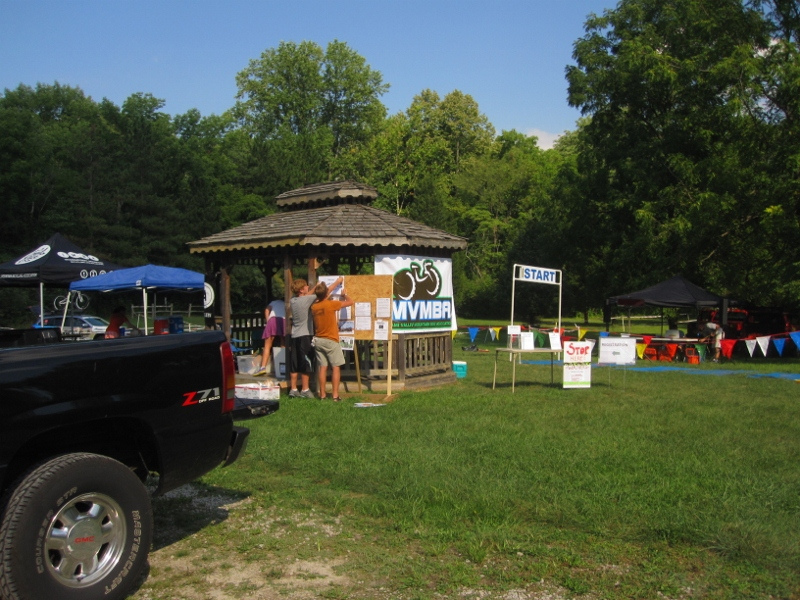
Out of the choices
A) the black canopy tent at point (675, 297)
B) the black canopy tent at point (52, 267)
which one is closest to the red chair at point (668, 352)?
the black canopy tent at point (675, 297)

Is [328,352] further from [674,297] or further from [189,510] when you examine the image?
[674,297]

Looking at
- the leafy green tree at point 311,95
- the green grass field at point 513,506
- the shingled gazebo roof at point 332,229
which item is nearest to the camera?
the green grass field at point 513,506

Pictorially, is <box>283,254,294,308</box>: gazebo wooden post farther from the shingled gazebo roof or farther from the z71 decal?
the z71 decal

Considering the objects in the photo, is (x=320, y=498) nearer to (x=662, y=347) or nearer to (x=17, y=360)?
(x=17, y=360)

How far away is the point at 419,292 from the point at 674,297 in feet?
38.3

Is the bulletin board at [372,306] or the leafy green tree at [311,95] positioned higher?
the leafy green tree at [311,95]

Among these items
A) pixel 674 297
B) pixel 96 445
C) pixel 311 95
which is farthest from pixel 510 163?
pixel 96 445

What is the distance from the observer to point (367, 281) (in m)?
12.5

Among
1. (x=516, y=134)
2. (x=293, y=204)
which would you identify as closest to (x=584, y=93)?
(x=293, y=204)

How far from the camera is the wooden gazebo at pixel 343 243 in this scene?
516 inches

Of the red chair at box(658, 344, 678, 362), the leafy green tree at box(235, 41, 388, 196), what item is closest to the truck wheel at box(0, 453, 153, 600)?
the red chair at box(658, 344, 678, 362)

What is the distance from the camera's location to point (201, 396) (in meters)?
4.83

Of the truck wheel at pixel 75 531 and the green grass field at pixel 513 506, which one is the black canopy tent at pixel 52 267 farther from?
the truck wheel at pixel 75 531

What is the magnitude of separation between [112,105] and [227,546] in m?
60.1
